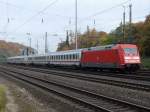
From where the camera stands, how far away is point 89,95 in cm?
1856

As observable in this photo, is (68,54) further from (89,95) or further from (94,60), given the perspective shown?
(89,95)

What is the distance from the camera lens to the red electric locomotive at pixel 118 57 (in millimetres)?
34750

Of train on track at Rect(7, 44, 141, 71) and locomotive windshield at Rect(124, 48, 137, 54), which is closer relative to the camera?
train on track at Rect(7, 44, 141, 71)

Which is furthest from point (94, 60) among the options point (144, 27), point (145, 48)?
point (144, 27)

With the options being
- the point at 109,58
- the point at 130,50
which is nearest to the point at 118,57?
the point at 109,58

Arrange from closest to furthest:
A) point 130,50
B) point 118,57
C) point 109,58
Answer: point 118,57 → point 130,50 → point 109,58

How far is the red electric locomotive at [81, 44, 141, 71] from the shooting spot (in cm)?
3475

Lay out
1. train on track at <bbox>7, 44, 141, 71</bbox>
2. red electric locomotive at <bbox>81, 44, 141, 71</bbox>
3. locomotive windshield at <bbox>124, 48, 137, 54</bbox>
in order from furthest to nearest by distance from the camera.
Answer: locomotive windshield at <bbox>124, 48, 137, 54</bbox>, train on track at <bbox>7, 44, 141, 71</bbox>, red electric locomotive at <bbox>81, 44, 141, 71</bbox>

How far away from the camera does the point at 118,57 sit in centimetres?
3484

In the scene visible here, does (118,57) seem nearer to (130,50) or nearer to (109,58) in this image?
(109,58)

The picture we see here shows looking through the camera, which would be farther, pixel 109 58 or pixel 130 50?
pixel 109 58

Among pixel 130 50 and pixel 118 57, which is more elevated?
pixel 130 50

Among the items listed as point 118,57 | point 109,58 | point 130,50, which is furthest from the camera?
point 109,58

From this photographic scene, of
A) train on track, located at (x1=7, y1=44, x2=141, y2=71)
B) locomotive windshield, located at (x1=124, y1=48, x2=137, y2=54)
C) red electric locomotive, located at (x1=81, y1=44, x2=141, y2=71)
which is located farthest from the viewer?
locomotive windshield, located at (x1=124, y1=48, x2=137, y2=54)
